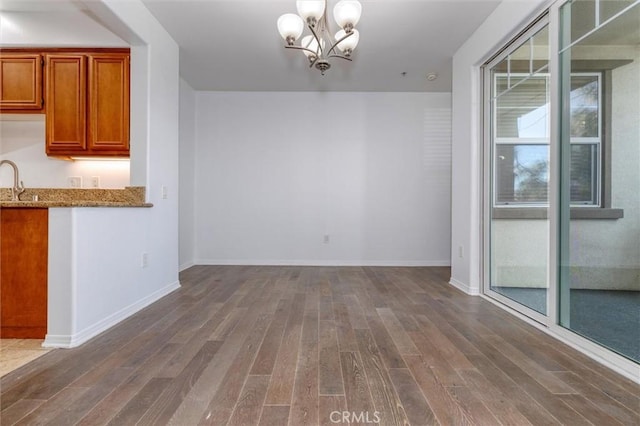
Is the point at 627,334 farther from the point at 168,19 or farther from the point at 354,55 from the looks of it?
the point at 168,19

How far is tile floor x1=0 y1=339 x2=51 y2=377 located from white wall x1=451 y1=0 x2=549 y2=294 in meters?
3.53

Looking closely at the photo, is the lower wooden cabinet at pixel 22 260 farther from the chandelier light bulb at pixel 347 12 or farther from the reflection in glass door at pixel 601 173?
the reflection in glass door at pixel 601 173

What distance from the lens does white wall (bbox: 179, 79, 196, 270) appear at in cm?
443

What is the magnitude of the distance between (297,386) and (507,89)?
9.96ft

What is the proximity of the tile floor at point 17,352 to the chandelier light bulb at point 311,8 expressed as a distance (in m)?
2.69

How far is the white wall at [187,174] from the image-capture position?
443 cm

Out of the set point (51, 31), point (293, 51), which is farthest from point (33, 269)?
point (293, 51)

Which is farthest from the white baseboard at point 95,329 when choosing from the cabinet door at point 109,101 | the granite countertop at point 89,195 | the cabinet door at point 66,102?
the cabinet door at point 66,102

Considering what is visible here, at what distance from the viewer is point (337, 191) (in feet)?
16.0

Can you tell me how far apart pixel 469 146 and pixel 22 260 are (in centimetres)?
386

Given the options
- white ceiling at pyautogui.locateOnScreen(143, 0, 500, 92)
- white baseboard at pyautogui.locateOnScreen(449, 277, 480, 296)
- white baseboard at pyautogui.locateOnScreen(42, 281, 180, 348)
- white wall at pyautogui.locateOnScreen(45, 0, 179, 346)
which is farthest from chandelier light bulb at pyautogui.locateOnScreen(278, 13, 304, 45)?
white baseboard at pyautogui.locateOnScreen(449, 277, 480, 296)

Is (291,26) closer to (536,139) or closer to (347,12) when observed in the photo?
(347,12)

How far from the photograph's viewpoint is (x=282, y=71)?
4.05 m

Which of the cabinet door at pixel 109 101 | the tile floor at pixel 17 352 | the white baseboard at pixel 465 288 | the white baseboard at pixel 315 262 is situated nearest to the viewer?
the tile floor at pixel 17 352
